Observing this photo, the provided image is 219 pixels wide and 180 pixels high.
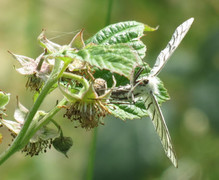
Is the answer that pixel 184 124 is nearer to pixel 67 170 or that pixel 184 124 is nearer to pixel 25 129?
pixel 67 170

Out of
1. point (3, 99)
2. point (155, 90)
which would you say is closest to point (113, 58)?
point (155, 90)

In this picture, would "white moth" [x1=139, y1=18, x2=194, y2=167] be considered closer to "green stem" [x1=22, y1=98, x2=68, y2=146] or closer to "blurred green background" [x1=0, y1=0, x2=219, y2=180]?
"green stem" [x1=22, y1=98, x2=68, y2=146]

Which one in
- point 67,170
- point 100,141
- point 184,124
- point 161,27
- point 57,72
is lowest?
point 67,170

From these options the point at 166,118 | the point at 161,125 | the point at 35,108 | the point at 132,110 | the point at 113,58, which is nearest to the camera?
the point at 113,58

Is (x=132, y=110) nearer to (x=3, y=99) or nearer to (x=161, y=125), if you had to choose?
(x=161, y=125)

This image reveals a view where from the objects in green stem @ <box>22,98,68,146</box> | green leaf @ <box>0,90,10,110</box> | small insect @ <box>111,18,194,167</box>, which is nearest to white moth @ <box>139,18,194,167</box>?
small insect @ <box>111,18,194,167</box>

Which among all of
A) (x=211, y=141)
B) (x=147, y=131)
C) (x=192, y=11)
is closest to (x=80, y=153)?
(x=147, y=131)

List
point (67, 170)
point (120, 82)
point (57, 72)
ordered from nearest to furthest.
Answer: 1. point (57, 72)
2. point (120, 82)
3. point (67, 170)
